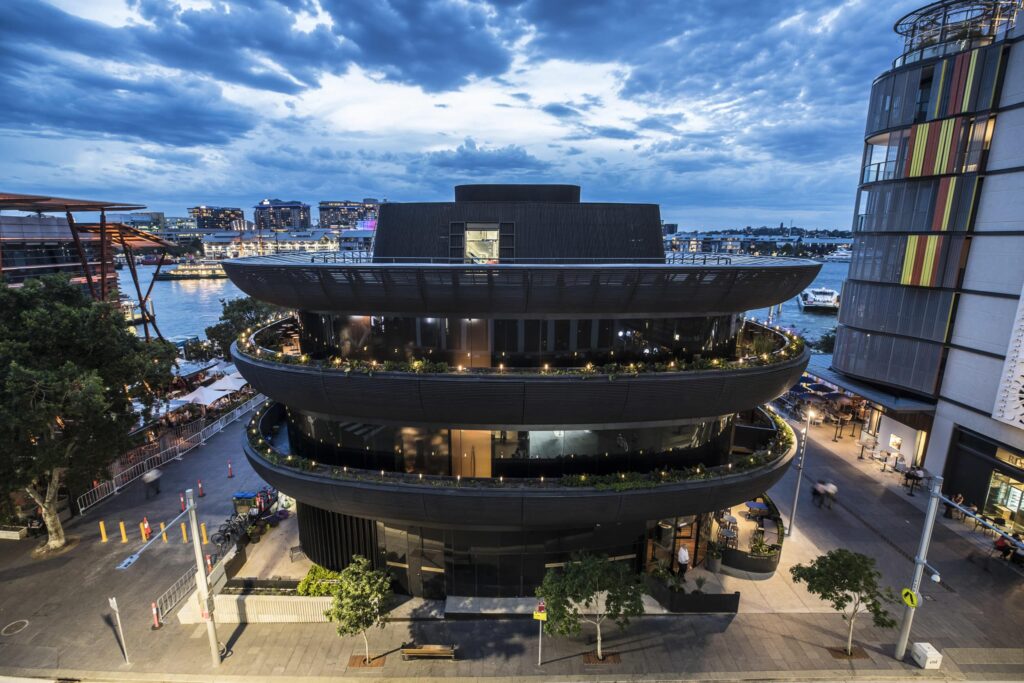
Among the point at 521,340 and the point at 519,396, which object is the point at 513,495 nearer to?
the point at 519,396

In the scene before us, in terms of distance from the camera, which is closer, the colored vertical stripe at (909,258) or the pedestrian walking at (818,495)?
the pedestrian walking at (818,495)

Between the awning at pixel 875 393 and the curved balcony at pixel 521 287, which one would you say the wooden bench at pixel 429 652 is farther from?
the awning at pixel 875 393

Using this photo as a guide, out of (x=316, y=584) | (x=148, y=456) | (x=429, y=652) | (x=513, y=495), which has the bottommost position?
(x=148, y=456)

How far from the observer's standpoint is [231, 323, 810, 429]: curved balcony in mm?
17750

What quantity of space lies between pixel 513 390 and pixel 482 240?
8.45 meters

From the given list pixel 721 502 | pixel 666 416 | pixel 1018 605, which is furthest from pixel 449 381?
pixel 1018 605

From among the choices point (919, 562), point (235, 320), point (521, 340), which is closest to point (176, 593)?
point (521, 340)

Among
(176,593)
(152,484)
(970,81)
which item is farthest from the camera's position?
(152,484)

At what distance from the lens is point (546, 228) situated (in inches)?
894

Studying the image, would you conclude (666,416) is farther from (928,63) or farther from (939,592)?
(928,63)

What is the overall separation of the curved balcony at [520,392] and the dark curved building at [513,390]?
8cm

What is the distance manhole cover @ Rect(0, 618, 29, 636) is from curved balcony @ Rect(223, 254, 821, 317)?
1636 centimetres

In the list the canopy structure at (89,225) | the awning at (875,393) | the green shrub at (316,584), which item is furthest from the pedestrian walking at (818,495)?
the canopy structure at (89,225)

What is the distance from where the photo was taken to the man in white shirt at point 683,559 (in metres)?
22.2
